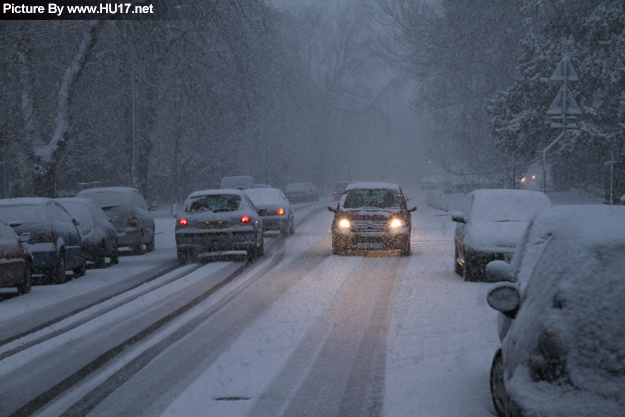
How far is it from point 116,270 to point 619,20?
22087mm

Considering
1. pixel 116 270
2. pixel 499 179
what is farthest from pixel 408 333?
pixel 499 179

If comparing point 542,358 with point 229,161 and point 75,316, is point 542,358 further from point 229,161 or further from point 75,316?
point 229,161

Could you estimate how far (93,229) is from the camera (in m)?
17.1

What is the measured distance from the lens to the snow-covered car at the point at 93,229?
55.8 ft

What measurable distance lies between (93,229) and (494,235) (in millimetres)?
8628

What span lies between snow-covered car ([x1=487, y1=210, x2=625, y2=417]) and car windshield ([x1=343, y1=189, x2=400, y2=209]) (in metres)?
14.4

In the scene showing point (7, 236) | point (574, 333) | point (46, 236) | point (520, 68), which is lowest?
point (46, 236)

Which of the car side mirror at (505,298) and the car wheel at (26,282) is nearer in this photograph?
the car side mirror at (505,298)

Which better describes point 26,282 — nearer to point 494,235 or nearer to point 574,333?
point 494,235

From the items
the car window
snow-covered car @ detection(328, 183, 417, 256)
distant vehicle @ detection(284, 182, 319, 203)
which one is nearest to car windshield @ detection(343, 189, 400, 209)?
snow-covered car @ detection(328, 183, 417, 256)

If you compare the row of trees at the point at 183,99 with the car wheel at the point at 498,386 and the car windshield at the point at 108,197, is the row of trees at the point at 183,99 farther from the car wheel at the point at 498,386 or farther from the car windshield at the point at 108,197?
the car wheel at the point at 498,386

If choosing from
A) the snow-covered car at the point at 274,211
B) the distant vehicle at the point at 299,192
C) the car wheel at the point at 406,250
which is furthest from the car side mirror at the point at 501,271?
the distant vehicle at the point at 299,192

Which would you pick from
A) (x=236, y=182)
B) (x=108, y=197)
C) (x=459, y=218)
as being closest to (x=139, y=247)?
(x=108, y=197)

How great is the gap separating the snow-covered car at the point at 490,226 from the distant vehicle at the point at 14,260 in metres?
7.46
